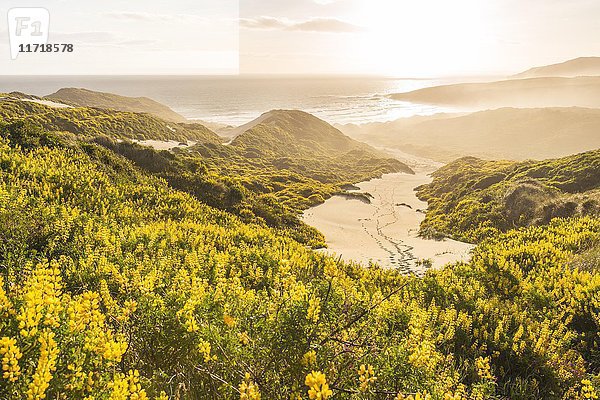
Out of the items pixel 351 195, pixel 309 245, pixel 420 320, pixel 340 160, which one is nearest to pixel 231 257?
pixel 420 320

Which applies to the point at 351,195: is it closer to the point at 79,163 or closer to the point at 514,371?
the point at 79,163

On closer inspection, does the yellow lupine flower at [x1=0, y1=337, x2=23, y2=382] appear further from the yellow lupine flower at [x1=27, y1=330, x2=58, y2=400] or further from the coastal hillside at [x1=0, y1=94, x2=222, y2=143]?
the coastal hillside at [x1=0, y1=94, x2=222, y2=143]

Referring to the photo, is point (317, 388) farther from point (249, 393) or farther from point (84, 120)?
point (84, 120)

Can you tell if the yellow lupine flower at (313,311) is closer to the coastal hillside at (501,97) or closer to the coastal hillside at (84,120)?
the coastal hillside at (84,120)

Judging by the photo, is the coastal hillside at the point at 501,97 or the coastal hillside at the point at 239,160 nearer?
the coastal hillside at the point at 239,160

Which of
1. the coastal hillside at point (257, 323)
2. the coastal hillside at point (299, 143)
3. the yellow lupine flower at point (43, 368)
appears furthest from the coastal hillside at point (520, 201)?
the coastal hillside at point (299, 143)

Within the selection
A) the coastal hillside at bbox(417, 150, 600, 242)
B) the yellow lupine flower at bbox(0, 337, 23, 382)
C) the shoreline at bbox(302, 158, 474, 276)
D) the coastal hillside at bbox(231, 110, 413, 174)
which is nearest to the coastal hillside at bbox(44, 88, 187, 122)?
the coastal hillside at bbox(231, 110, 413, 174)

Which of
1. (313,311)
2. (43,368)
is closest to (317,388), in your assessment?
(313,311)

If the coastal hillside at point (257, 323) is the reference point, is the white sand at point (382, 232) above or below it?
below
